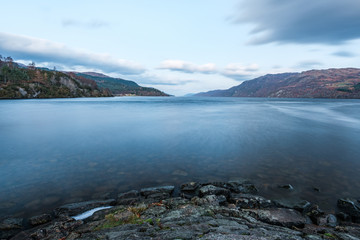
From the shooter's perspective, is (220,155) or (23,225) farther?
(220,155)

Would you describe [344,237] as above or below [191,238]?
below

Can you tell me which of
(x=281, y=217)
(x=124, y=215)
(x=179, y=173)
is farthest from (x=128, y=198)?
(x=281, y=217)

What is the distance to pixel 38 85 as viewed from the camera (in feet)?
454

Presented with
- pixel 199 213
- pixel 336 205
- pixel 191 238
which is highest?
pixel 191 238

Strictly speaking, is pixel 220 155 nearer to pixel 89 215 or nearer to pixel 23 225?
pixel 89 215

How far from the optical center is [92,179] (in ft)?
35.9

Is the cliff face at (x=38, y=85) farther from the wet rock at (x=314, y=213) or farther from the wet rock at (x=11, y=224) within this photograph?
the wet rock at (x=314, y=213)

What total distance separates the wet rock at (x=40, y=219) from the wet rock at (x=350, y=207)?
39.5 ft

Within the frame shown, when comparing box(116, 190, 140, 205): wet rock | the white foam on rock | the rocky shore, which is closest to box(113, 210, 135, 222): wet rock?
the rocky shore

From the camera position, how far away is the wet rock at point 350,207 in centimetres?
766

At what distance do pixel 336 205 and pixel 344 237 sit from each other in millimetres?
3859

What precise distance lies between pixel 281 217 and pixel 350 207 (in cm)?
342

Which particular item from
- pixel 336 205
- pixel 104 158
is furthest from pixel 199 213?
pixel 104 158

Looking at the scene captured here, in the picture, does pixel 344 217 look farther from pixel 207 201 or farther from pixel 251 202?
pixel 207 201
